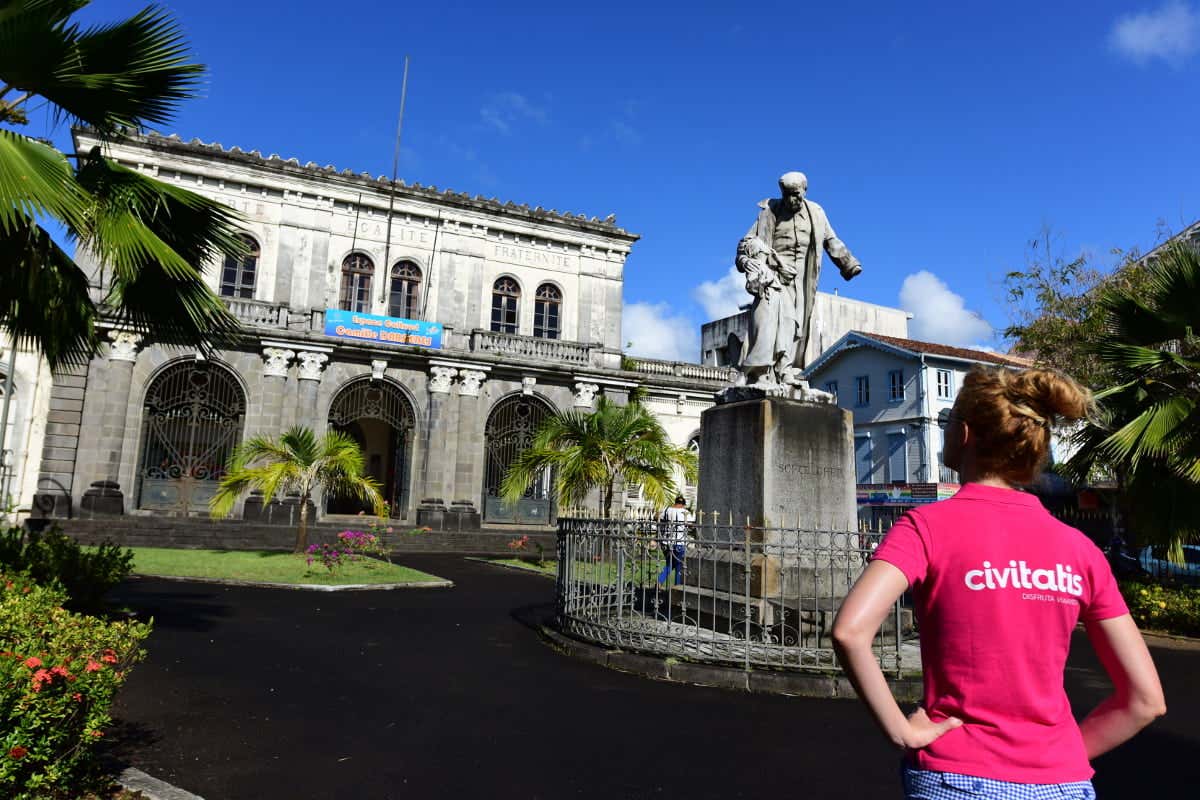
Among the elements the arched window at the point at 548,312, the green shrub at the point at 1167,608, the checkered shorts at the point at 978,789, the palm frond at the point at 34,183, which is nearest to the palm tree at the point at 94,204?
the palm frond at the point at 34,183

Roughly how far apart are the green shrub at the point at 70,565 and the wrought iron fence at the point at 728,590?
17.3 ft

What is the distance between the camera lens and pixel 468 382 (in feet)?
88.0

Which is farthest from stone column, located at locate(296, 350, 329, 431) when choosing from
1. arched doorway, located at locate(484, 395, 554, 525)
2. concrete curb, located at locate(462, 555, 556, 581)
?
concrete curb, located at locate(462, 555, 556, 581)

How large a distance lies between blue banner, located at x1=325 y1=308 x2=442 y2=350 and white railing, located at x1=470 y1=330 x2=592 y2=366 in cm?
158

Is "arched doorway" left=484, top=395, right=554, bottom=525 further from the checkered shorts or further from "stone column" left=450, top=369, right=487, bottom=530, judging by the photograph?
the checkered shorts

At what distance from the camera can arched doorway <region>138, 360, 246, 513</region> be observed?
2297cm

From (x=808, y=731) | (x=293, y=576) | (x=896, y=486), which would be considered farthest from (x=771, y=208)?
(x=896, y=486)

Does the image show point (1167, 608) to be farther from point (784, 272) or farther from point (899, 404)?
point (899, 404)

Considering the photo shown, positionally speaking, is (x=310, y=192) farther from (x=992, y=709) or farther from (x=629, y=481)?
(x=992, y=709)

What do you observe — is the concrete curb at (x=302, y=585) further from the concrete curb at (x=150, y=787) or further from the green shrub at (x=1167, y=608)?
the green shrub at (x=1167, y=608)

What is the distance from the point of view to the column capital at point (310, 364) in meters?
24.7

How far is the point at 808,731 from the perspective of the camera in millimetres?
5246

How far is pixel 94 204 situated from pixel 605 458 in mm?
12141

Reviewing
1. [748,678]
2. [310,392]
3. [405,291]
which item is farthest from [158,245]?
[405,291]
